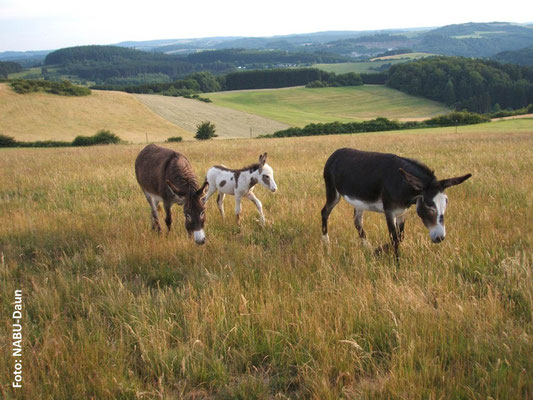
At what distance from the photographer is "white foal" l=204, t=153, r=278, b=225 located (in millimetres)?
8758

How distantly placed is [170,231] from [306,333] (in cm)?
480

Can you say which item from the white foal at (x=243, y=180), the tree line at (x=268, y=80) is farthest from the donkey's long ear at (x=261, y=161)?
the tree line at (x=268, y=80)

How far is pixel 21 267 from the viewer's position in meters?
6.33

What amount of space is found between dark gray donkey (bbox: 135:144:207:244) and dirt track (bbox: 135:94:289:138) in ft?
182

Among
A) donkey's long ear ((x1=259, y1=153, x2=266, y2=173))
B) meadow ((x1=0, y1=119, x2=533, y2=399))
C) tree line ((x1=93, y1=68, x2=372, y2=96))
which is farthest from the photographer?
tree line ((x1=93, y1=68, x2=372, y2=96))

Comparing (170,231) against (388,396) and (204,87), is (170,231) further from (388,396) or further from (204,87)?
(204,87)

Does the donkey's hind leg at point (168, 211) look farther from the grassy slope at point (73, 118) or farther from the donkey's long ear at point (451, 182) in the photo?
the grassy slope at point (73, 118)

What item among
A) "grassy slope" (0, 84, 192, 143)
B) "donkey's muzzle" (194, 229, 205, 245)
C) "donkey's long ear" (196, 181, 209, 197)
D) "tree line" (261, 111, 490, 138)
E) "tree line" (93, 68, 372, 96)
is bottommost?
"tree line" (261, 111, 490, 138)

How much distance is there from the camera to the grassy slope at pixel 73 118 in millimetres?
57778

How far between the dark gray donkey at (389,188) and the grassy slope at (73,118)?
5183cm

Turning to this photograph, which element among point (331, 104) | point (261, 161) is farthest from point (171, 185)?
point (331, 104)

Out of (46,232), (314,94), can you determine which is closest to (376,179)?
(46,232)

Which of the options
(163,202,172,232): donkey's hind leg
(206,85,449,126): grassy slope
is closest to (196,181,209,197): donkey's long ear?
(163,202,172,232): donkey's hind leg

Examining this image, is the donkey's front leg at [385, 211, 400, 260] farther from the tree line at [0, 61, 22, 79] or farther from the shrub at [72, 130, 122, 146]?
the tree line at [0, 61, 22, 79]
